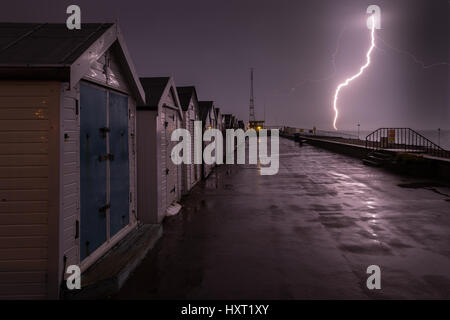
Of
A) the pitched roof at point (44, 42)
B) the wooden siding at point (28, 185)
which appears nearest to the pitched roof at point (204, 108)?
the pitched roof at point (44, 42)

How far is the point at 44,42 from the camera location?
14.6 ft

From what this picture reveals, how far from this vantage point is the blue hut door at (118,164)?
5759 mm

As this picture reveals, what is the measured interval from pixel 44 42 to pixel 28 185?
2052 millimetres

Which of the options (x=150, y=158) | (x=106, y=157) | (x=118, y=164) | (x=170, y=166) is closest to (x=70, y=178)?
(x=106, y=157)

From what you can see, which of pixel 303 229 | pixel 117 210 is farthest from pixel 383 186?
pixel 117 210

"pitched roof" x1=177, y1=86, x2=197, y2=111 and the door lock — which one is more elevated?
"pitched roof" x1=177, y1=86, x2=197, y2=111

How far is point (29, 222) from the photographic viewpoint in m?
3.98

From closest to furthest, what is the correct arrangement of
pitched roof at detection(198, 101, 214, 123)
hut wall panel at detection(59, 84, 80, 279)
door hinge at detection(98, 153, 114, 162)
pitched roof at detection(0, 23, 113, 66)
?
pitched roof at detection(0, 23, 113, 66), hut wall panel at detection(59, 84, 80, 279), door hinge at detection(98, 153, 114, 162), pitched roof at detection(198, 101, 214, 123)

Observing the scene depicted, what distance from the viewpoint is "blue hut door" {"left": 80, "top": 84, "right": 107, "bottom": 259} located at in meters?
4.71

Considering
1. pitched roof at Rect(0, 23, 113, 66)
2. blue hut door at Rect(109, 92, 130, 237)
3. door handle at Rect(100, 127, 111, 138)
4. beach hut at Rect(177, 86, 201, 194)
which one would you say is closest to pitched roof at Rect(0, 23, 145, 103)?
pitched roof at Rect(0, 23, 113, 66)

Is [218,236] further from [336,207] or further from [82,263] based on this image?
[336,207]

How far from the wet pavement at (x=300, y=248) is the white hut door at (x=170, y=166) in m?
0.63

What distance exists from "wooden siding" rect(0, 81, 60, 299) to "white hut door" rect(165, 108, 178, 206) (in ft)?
16.4

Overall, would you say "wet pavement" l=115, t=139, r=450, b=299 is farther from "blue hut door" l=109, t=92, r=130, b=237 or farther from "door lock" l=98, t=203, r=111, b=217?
"door lock" l=98, t=203, r=111, b=217
